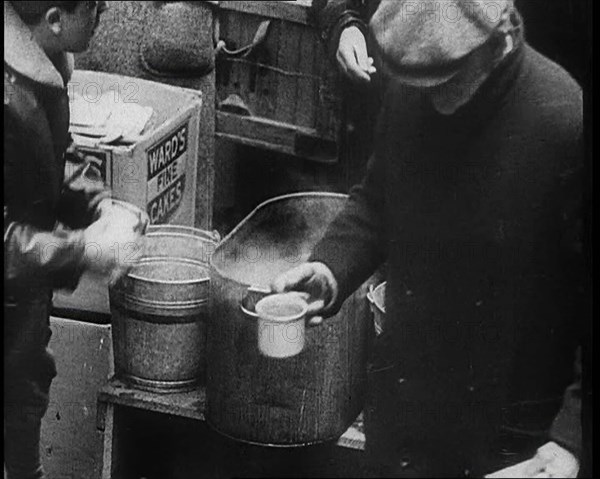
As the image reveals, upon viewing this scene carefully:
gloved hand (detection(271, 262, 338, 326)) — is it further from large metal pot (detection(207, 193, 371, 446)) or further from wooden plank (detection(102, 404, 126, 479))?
wooden plank (detection(102, 404, 126, 479))

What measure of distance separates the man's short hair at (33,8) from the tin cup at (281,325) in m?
1.13

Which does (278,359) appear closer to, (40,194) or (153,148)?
(153,148)

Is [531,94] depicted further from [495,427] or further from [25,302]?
[25,302]

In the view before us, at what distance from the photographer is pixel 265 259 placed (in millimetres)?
4055

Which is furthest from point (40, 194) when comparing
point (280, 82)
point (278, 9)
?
point (278, 9)

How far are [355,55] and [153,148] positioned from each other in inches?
28.7

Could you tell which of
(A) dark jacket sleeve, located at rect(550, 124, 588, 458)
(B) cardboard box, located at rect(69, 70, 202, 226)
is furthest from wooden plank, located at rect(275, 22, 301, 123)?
(A) dark jacket sleeve, located at rect(550, 124, 588, 458)

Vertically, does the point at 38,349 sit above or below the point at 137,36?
below

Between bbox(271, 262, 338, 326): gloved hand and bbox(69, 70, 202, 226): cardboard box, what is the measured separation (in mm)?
485

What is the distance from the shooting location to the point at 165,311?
4086 millimetres

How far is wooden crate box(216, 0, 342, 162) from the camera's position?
395 cm

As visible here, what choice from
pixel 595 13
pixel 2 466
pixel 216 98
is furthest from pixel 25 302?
pixel 595 13

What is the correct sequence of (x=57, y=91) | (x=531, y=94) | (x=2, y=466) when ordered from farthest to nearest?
1. (x=2, y=466)
2. (x=57, y=91)
3. (x=531, y=94)

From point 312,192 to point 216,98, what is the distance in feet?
1.48
